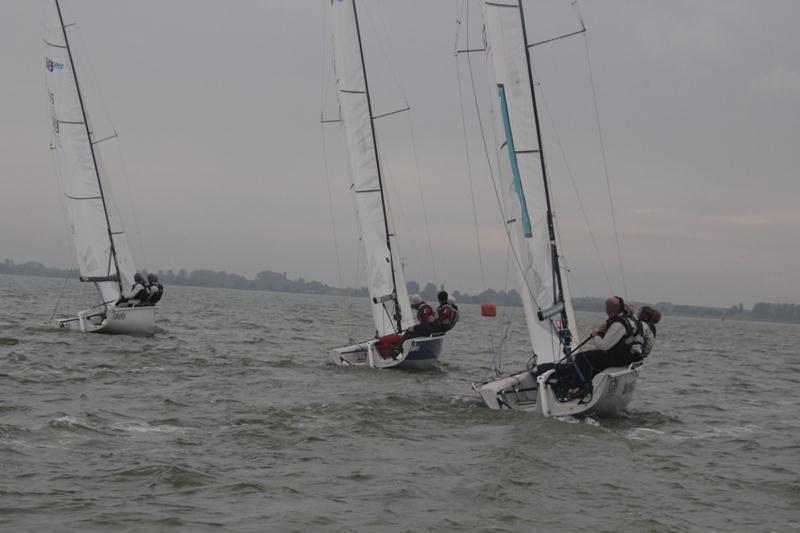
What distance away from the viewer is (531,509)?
723cm

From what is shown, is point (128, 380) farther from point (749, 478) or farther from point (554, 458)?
point (749, 478)

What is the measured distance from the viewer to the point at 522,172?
42.3 feet

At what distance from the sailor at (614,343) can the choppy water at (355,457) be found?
763mm

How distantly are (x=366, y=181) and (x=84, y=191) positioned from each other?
9.34 metres

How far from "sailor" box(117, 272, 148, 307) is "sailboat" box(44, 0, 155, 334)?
52.0 inches

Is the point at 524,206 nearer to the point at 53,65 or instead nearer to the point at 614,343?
the point at 614,343

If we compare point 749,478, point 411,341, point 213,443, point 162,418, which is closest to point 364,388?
point 411,341

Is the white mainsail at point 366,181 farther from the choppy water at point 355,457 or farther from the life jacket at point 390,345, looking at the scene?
the choppy water at point 355,457

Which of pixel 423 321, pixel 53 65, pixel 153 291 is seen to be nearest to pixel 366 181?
pixel 423 321

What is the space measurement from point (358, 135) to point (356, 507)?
14.4 m

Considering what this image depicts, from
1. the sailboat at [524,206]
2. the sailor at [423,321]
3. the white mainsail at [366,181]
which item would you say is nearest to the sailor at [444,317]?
the sailor at [423,321]

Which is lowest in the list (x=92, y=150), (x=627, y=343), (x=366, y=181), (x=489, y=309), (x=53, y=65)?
(x=627, y=343)

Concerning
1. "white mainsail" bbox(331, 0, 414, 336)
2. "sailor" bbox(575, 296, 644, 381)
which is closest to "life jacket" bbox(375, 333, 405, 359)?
"white mainsail" bbox(331, 0, 414, 336)

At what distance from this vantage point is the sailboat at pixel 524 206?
12711 mm
